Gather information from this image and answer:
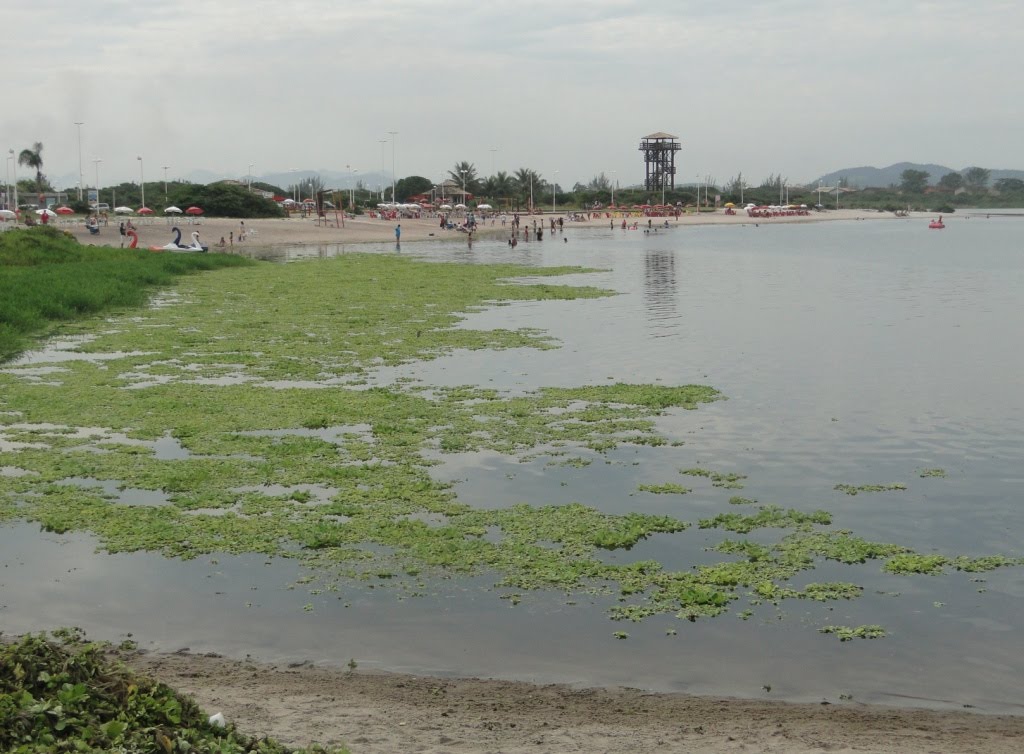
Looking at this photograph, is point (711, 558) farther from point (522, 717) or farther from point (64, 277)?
point (64, 277)

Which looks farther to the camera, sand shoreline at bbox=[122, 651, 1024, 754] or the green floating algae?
the green floating algae

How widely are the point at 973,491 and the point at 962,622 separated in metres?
5.28

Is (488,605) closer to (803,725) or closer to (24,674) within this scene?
(803,725)

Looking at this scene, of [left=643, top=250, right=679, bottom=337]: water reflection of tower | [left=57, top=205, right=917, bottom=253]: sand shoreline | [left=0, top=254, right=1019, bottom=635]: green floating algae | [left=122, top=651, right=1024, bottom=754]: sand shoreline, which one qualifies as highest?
[left=57, top=205, right=917, bottom=253]: sand shoreline

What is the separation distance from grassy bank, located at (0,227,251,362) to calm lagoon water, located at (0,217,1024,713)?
14137mm

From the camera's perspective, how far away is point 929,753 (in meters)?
7.86

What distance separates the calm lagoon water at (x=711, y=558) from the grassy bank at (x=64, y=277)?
14137 millimetres

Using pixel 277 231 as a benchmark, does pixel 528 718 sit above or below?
below

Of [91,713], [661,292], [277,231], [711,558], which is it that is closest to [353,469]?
[711,558]

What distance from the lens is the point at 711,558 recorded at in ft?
41.1

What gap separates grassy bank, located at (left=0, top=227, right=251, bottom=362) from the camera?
105ft

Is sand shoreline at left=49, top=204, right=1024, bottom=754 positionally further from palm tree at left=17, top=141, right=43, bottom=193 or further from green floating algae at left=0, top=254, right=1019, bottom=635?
palm tree at left=17, top=141, right=43, bottom=193

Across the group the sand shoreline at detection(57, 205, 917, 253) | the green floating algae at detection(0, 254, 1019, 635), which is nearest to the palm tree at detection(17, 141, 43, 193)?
the sand shoreline at detection(57, 205, 917, 253)

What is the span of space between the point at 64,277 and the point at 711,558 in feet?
117
